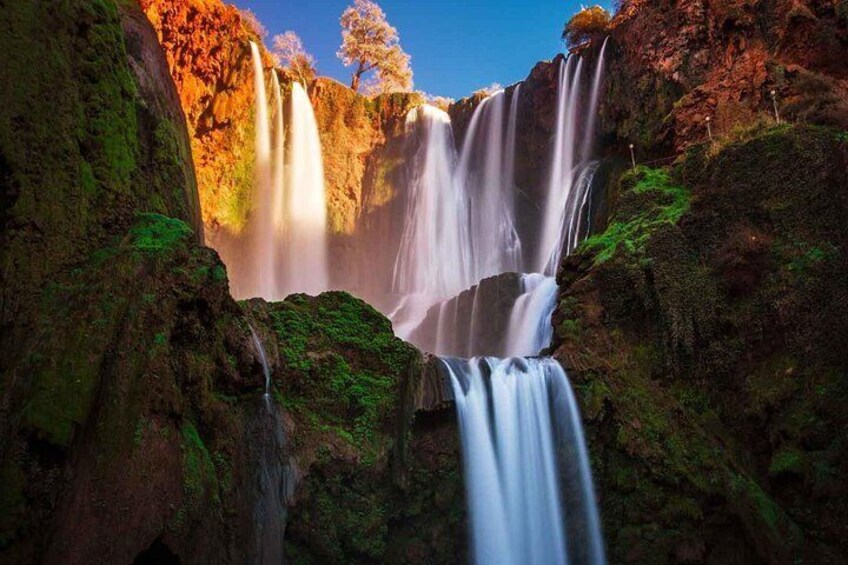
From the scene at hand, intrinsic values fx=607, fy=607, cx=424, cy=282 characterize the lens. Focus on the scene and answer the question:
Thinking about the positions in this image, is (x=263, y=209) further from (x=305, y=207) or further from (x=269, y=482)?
(x=269, y=482)

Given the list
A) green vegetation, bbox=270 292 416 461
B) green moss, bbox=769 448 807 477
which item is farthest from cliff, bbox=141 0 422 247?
green moss, bbox=769 448 807 477

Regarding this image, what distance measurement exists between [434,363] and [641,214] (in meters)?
5.90

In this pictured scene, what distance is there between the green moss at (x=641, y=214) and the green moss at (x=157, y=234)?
824 cm

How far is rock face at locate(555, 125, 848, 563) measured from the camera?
939cm

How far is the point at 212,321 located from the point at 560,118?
61.7ft

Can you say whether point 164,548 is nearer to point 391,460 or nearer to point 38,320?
point 38,320

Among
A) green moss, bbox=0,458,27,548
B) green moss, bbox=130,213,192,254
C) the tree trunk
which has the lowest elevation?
green moss, bbox=0,458,27,548

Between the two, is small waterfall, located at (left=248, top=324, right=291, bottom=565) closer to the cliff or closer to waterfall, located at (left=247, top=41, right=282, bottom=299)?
the cliff

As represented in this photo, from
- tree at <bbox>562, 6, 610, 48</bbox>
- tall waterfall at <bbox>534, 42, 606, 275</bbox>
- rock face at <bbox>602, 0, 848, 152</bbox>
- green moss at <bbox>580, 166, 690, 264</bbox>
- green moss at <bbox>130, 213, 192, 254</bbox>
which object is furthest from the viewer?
tree at <bbox>562, 6, 610, 48</bbox>

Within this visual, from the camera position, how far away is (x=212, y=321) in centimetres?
824

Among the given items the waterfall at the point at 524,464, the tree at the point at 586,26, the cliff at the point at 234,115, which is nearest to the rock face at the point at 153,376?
the waterfall at the point at 524,464

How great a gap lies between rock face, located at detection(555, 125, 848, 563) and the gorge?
0.13 ft

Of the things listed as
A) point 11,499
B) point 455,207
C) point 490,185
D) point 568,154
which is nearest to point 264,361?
point 11,499

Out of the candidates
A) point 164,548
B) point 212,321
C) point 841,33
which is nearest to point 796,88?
point 841,33
